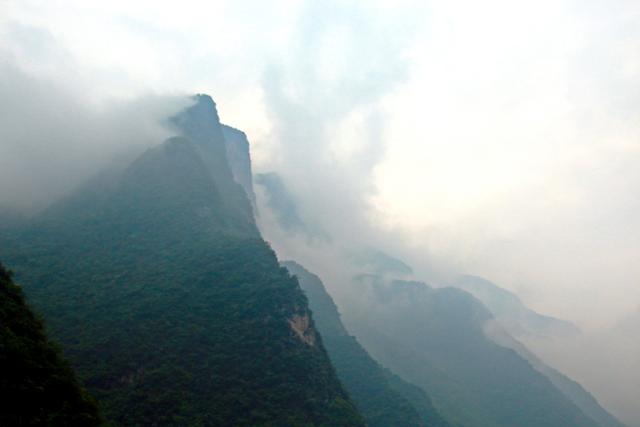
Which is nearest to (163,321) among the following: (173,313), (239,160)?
(173,313)

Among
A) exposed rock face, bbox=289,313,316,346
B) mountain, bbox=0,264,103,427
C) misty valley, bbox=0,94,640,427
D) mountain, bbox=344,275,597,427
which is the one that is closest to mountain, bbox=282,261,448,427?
misty valley, bbox=0,94,640,427

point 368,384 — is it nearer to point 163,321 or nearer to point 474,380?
point 163,321

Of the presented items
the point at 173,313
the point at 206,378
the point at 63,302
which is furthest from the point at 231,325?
the point at 63,302

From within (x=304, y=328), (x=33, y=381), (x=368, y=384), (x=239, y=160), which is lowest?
(x=33, y=381)

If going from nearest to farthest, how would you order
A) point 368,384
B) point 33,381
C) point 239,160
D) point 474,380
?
point 33,381 < point 368,384 < point 474,380 < point 239,160

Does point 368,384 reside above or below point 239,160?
below

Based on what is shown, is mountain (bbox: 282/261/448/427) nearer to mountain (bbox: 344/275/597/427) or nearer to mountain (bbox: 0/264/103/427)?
mountain (bbox: 344/275/597/427)

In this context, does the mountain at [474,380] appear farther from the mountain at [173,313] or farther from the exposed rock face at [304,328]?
the mountain at [173,313]

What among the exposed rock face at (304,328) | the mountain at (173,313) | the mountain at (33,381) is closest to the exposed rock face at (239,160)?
the mountain at (173,313)
